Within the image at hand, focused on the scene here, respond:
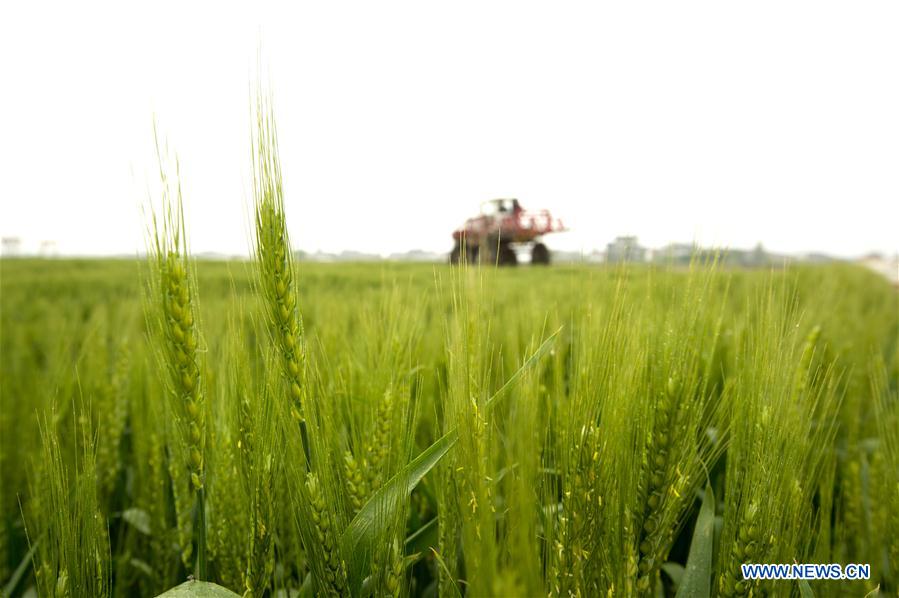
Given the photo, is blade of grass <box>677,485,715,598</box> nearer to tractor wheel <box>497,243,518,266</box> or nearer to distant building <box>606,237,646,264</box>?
distant building <box>606,237,646,264</box>

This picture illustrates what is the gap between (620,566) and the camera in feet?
2.15

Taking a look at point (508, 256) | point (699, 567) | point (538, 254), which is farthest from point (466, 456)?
point (508, 256)

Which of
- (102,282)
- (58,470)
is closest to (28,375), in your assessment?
(58,470)

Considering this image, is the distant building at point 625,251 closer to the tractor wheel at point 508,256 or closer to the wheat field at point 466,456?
the wheat field at point 466,456

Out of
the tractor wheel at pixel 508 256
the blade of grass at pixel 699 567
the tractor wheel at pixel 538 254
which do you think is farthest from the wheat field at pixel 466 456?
the tractor wheel at pixel 538 254

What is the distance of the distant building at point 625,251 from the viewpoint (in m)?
0.86

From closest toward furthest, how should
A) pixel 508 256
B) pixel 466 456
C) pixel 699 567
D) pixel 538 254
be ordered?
pixel 466 456
pixel 699 567
pixel 538 254
pixel 508 256

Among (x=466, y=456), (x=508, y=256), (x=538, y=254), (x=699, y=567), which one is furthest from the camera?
(x=508, y=256)

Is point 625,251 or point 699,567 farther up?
point 625,251

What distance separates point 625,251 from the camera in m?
0.86

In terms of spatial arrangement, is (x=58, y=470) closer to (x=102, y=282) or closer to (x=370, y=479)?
(x=370, y=479)

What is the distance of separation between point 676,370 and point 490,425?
0.32 metres

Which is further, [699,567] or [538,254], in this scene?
[538,254]

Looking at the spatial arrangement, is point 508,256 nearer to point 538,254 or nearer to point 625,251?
point 538,254
